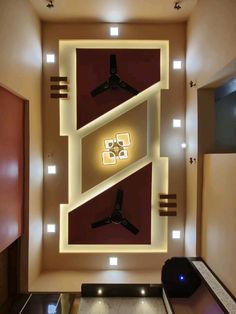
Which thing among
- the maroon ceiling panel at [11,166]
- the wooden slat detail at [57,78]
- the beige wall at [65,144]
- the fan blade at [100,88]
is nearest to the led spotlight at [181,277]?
the beige wall at [65,144]

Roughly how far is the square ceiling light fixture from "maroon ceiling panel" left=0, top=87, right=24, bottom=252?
1.50 m

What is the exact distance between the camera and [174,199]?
533 centimetres

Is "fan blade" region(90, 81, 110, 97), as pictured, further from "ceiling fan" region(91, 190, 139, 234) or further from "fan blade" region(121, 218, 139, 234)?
"fan blade" region(121, 218, 139, 234)

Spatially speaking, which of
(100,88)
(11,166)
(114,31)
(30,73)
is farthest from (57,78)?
(11,166)

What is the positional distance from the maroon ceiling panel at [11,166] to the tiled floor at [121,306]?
57.4 inches

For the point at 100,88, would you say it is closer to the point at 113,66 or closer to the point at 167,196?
the point at 113,66

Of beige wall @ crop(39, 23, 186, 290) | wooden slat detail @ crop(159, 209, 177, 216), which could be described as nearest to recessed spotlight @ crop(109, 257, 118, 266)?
beige wall @ crop(39, 23, 186, 290)

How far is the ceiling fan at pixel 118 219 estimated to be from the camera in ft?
17.0

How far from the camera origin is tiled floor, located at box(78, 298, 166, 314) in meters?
4.25

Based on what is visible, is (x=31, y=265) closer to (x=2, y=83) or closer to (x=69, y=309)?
(x=69, y=309)

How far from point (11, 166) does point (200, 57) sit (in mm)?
3169

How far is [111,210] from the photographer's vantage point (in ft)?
17.7

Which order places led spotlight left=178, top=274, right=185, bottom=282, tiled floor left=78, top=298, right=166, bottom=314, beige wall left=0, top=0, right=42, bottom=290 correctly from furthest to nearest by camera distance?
led spotlight left=178, top=274, right=185, bottom=282 → tiled floor left=78, top=298, right=166, bottom=314 → beige wall left=0, top=0, right=42, bottom=290

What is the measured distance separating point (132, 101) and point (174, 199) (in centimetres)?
191
